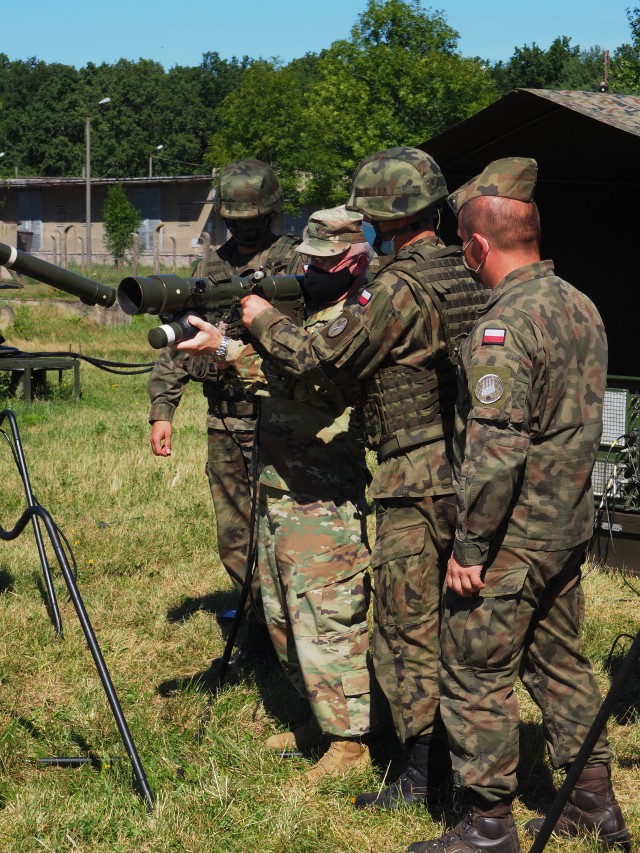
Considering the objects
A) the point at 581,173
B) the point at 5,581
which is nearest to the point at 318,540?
the point at 5,581

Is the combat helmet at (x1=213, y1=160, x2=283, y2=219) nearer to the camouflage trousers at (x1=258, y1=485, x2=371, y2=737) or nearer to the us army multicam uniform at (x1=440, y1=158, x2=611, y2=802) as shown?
the camouflage trousers at (x1=258, y1=485, x2=371, y2=737)

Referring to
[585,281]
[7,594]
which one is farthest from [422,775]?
[585,281]

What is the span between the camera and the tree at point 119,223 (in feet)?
133

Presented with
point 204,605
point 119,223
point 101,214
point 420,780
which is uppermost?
point 101,214

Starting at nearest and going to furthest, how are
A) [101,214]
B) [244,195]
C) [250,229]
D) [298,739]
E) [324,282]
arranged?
1. [324,282]
2. [298,739]
3. [244,195]
4. [250,229]
5. [101,214]

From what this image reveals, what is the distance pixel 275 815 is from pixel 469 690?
92 cm

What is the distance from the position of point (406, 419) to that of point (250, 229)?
1772 millimetres

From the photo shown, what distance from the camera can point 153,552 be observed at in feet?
23.1

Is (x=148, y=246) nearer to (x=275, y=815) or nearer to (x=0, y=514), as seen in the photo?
(x=0, y=514)

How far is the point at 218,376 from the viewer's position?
5059 millimetres

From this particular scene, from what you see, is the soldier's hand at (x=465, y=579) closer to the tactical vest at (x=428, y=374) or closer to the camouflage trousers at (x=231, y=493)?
the tactical vest at (x=428, y=374)

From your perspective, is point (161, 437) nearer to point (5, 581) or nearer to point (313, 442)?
point (313, 442)

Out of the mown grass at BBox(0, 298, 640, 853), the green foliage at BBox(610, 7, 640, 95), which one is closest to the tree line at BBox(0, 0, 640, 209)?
the green foliage at BBox(610, 7, 640, 95)

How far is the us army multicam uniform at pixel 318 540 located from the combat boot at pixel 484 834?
700 mm
